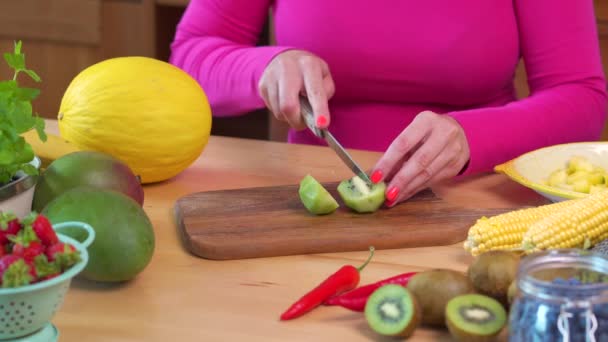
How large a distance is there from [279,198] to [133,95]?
26 centimetres

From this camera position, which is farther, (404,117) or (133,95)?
(404,117)

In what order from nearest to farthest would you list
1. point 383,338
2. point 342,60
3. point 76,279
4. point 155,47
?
1. point 383,338
2. point 76,279
3. point 342,60
4. point 155,47

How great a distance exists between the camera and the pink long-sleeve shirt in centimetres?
155

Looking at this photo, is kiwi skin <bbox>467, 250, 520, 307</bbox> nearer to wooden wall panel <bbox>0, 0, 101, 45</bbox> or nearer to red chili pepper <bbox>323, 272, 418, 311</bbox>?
red chili pepper <bbox>323, 272, 418, 311</bbox>

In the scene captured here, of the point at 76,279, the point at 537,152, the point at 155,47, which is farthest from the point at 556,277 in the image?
the point at 155,47

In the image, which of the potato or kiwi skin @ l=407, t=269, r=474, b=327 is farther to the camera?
the potato

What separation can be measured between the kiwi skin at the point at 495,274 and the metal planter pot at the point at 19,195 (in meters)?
0.51

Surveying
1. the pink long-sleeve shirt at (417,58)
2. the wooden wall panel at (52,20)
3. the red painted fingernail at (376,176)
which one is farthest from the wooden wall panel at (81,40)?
the red painted fingernail at (376,176)

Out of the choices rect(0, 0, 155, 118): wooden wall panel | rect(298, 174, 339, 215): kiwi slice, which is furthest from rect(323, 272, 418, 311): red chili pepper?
rect(0, 0, 155, 118): wooden wall panel

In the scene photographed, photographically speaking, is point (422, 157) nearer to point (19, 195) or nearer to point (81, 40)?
point (19, 195)

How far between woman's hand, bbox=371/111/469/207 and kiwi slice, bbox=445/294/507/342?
1.34ft

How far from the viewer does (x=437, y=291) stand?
0.85 metres

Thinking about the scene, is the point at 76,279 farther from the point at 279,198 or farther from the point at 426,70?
the point at 426,70

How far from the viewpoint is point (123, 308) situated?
0.92 meters
